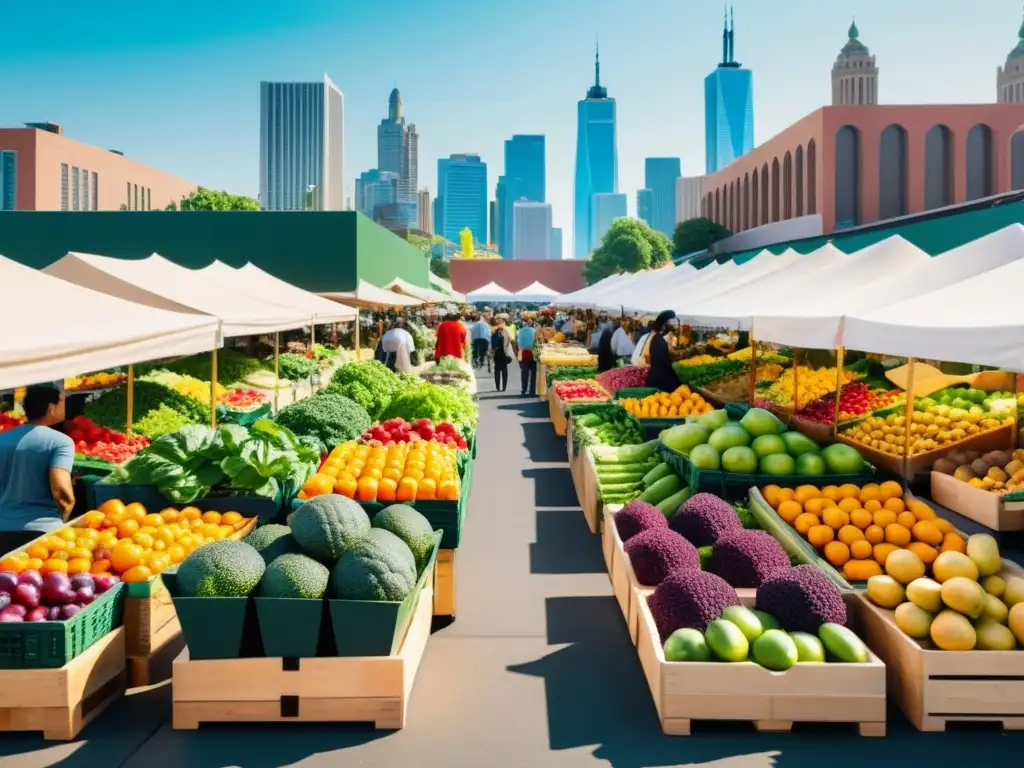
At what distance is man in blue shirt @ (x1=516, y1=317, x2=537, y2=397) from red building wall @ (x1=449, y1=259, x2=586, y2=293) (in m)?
62.8

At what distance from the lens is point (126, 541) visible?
495cm

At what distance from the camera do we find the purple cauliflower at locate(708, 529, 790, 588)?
16.5 feet

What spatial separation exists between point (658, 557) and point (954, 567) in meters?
1.46

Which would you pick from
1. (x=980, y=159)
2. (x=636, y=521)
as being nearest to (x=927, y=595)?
(x=636, y=521)

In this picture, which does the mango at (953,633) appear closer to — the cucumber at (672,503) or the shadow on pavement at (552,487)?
the cucumber at (672,503)

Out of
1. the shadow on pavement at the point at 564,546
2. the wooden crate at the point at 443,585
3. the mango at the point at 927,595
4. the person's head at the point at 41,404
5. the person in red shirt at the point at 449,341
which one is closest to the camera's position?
the mango at the point at 927,595

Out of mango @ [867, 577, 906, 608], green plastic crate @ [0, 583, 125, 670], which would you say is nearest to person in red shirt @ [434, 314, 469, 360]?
mango @ [867, 577, 906, 608]

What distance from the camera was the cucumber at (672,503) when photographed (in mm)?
6871

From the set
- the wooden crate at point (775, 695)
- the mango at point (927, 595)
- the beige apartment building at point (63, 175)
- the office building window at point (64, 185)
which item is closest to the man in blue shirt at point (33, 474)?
the wooden crate at point (775, 695)

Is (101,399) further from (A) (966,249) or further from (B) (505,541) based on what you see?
(A) (966,249)

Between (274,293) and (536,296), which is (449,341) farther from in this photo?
(536,296)

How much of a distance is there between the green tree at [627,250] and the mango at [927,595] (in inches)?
2507

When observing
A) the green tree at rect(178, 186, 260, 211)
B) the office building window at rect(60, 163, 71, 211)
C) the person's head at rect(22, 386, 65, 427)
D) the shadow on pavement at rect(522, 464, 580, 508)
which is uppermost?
the office building window at rect(60, 163, 71, 211)

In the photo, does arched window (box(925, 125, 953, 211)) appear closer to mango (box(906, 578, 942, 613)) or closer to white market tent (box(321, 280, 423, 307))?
white market tent (box(321, 280, 423, 307))
